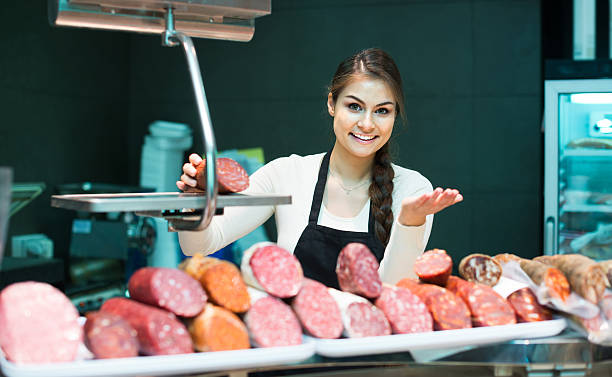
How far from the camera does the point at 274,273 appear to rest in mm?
1260

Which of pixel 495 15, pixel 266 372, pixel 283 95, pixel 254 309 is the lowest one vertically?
pixel 266 372

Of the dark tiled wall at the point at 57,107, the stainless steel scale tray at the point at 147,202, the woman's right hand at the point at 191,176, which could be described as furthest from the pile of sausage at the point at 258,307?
the dark tiled wall at the point at 57,107

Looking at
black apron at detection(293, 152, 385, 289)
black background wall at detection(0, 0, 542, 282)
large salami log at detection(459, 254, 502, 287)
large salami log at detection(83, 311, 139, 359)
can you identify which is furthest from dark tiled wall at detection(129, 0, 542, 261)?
large salami log at detection(83, 311, 139, 359)

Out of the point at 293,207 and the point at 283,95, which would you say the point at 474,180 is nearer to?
the point at 283,95

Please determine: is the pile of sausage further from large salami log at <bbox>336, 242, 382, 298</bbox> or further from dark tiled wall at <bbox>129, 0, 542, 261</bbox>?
dark tiled wall at <bbox>129, 0, 542, 261</bbox>

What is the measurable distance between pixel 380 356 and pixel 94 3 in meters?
0.89

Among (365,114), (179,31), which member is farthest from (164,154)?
(179,31)

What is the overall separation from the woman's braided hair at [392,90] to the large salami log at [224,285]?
1.12 meters

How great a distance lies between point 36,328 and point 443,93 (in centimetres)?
401

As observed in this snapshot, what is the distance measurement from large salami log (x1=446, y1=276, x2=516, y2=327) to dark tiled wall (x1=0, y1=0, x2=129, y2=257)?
12.1 feet

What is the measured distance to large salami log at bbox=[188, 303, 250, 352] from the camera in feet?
3.72

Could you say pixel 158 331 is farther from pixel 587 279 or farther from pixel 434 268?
pixel 587 279

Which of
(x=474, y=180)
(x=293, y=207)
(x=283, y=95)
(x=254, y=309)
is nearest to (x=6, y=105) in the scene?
(x=283, y=95)

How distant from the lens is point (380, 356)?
3.96 feet
